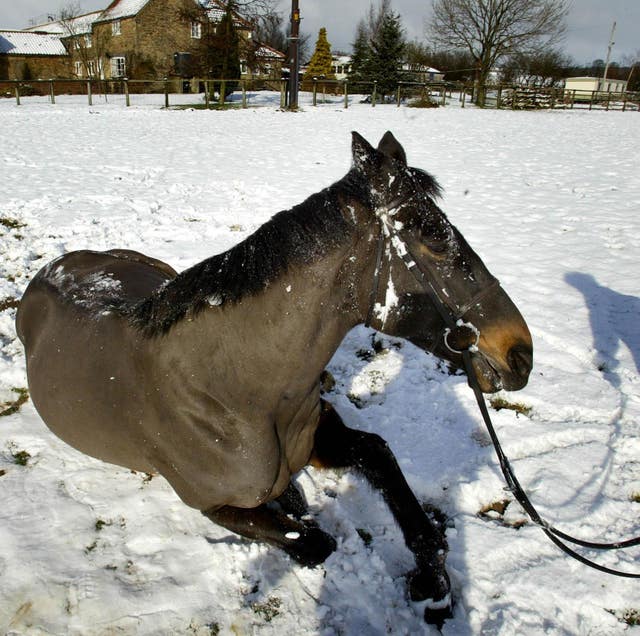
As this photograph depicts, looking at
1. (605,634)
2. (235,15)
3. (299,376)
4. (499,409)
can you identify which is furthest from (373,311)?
(235,15)

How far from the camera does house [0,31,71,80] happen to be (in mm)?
45219

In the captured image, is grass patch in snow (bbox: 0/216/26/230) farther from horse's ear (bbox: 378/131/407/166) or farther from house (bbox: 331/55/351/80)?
house (bbox: 331/55/351/80)

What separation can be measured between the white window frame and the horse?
4890 cm

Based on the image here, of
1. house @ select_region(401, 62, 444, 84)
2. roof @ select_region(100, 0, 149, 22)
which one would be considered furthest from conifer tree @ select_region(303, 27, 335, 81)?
roof @ select_region(100, 0, 149, 22)

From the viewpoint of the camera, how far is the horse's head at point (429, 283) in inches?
69.3

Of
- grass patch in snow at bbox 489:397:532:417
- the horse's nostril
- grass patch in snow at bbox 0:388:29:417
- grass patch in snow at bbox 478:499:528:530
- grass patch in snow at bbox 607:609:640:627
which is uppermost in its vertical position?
the horse's nostril

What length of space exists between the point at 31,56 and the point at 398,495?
187 feet

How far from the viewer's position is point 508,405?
3355mm

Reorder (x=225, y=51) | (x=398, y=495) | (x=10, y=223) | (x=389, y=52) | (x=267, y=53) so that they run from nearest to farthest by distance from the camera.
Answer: (x=398, y=495) → (x=10, y=223) → (x=225, y=51) → (x=389, y=52) → (x=267, y=53)

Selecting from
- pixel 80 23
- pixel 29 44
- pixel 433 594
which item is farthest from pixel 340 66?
pixel 433 594

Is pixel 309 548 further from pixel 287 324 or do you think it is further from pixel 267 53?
pixel 267 53

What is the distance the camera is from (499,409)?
3.32 meters

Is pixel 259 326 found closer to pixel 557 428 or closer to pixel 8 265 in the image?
pixel 557 428

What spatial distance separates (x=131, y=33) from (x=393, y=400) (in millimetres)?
48541
